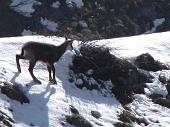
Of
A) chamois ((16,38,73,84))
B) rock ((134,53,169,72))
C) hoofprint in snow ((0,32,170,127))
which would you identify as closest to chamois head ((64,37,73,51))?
chamois ((16,38,73,84))

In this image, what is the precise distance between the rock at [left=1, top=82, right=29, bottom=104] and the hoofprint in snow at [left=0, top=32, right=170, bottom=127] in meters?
0.13

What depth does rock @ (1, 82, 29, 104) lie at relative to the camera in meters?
12.4

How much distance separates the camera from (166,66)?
1670 centimetres

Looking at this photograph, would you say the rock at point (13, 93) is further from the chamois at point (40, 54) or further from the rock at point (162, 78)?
the rock at point (162, 78)

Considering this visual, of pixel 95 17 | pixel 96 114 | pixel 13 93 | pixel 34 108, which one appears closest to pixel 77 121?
pixel 96 114

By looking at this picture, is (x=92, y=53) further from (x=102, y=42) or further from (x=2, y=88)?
(x=2, y=88)

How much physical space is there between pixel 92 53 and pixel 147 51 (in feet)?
8.03

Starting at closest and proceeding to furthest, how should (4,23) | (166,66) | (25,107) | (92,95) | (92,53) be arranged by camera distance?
(25,107)
(92,95)
(92,53)
(166,66)
(4,23)

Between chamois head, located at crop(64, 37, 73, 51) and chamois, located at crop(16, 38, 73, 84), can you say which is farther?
chamois head, located at crop(64, 37, 73, 51)

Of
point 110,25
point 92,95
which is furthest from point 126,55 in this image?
point 110,25

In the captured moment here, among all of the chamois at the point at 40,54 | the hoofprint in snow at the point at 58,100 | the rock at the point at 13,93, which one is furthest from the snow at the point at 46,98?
the chamois at the point at 40,54

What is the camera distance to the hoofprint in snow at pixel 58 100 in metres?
12.1

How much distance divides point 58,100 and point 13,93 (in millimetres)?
1070

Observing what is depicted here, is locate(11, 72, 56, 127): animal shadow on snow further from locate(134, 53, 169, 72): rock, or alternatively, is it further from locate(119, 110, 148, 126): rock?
locate(134, 53, 169, 72): rock
